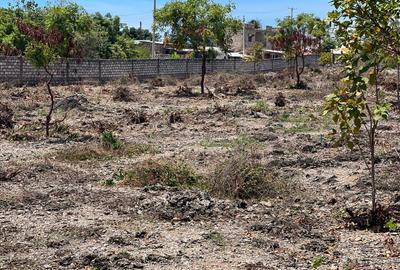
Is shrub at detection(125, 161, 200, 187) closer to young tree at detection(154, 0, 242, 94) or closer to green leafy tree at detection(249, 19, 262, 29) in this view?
young tree at detection(154, 0, 242, 94)

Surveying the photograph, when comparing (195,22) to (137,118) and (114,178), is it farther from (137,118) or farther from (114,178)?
(114,178)

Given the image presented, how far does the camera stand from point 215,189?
29.2 ft

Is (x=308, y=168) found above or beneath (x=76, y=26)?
beneath

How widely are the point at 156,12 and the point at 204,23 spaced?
2851 millimetres

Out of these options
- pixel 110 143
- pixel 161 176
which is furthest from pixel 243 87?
pixel 161 176

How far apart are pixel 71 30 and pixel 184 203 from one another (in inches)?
901

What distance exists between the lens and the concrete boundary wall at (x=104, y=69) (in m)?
29.1

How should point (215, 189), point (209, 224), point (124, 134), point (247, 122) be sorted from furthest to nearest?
point (247, 122), point (124, 134), point (215, 189), point (209, 224)

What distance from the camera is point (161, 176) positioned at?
9453 millimetres

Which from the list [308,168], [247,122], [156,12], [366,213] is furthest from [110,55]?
[366,213]

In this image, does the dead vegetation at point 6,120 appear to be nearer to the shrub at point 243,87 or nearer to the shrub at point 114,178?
the shrub at point 114,178

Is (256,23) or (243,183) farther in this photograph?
(256,23)

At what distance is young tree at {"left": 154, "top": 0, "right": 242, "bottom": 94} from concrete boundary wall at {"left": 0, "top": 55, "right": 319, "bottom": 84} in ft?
17.9

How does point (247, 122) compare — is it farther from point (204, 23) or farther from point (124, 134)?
point (204, 23)
